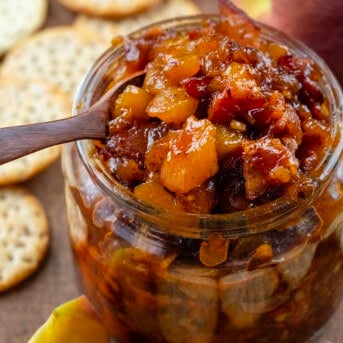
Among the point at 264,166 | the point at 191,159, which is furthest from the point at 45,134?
the point at 264,166

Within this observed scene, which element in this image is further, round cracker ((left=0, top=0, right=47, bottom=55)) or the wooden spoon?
round cracker ((left=0, top=0, right=47, bottom=55))

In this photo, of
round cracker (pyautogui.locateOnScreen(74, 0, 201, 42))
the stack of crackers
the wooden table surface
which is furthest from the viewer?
round cracker (pyautogui.locateOnScreen(74, 0, 201, 42))

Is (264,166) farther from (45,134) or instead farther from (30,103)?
(30,103)

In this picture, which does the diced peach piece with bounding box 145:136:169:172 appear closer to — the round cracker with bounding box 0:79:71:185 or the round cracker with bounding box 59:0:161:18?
the round cracker with bounding box 0:79:71:185

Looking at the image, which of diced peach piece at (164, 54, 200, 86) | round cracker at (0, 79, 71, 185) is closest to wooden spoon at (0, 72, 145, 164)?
diced peach piece at (164, 54, 200, 86)

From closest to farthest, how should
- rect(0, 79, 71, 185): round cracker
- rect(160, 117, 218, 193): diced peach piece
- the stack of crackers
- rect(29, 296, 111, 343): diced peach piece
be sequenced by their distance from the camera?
rect(160, 117, 218, 193): diced peach piece
rect(29, 296, 111, 343): diced peach piece
the stack of crackers
rect(0, 79, 71, 185): round cracker

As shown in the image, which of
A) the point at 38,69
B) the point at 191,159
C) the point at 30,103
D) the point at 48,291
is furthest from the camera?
the point at 38,69

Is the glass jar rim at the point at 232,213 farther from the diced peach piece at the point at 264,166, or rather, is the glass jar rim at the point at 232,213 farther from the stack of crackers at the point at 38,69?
the stack of crackers at the point at 38,69

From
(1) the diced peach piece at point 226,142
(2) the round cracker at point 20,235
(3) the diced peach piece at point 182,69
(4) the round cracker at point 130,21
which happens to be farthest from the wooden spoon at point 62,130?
(4) the round cracker at point 130,21
